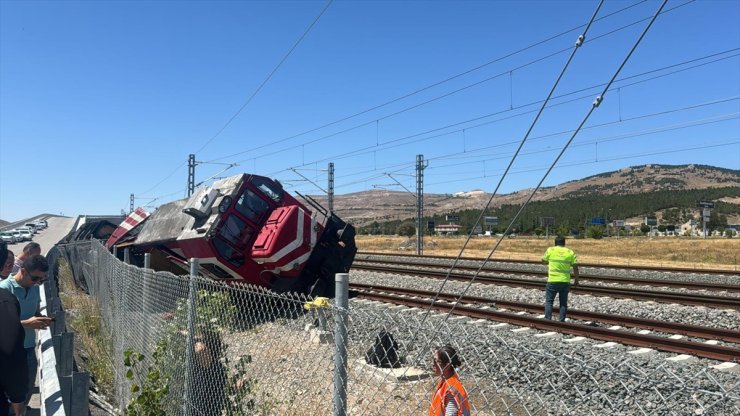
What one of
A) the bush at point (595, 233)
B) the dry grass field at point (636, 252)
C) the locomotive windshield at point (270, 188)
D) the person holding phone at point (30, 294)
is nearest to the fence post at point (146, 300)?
the person holding phone at point (30, 294)

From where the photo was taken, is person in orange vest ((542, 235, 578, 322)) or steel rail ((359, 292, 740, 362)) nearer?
steel rail ((359, 292, 740, 362))

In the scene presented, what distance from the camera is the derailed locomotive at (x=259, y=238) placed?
12.1 m

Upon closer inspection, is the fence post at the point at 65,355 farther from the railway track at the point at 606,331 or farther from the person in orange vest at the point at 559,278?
the person in orange vest at the point at 559,278

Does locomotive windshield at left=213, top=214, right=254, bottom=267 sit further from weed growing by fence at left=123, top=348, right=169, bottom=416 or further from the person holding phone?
weed growing by fence at left=123, top=348, right=169, bottom=416

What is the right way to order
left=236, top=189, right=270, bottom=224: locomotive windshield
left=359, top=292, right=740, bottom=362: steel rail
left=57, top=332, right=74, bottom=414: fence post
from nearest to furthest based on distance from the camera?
1. left=57, top=332, right=74, bottom=414: fence post
2. left=359, top=292, right=740, bottom=362: steel rail
3. left=236, top=189, right=270, bottom=224: locomotive windshield

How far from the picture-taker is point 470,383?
6.50 m

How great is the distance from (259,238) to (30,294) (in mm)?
6185

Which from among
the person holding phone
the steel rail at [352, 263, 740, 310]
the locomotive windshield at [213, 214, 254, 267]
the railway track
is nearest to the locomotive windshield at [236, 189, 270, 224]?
the locomotive windshield at [213, 214, 254, 267]

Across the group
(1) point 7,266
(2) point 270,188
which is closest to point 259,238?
(2) point 270,188

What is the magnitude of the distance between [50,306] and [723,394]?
873cm

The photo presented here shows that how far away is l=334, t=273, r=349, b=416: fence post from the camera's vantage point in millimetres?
2928

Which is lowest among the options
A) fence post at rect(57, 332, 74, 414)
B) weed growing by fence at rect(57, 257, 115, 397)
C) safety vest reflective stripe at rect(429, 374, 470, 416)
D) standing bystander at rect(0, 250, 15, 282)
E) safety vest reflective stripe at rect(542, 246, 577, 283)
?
weed growing by fence at rect(57, 257, 115, 397)

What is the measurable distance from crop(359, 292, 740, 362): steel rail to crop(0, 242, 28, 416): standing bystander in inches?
236

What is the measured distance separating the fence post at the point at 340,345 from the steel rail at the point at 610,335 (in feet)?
21.4
